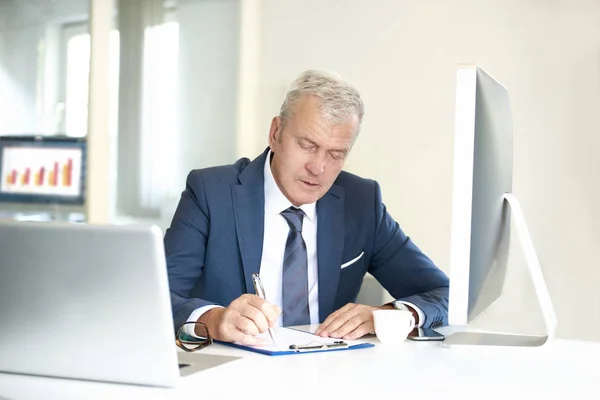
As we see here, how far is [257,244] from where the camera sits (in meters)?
2.20

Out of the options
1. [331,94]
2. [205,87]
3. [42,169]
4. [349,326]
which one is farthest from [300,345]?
[205,87]

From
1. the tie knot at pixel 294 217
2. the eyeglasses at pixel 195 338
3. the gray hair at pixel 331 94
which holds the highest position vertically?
the gray hair at pixel 331 94

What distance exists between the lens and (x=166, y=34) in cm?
394

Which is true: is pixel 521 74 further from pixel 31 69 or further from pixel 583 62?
pixel 31 69

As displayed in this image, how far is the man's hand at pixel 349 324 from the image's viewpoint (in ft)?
5.75

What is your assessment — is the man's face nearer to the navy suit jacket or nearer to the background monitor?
the navy suit jacket

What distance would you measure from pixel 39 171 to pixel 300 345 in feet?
7.76

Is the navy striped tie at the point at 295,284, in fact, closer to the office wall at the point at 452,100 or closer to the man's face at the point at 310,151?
the man's face at the point at 310,151

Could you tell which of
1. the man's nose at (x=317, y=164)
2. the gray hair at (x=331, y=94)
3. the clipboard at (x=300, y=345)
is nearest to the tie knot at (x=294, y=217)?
the man's nose at (x=317, y=164)

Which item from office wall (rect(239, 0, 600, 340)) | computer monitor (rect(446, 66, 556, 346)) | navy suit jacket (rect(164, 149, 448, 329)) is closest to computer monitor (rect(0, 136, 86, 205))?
office wall (rect(239, 0, 600, 340))

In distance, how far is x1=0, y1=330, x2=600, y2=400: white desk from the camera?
3.96ft

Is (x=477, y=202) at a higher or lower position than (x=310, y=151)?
lower

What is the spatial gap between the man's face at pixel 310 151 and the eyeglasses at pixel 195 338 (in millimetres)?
614

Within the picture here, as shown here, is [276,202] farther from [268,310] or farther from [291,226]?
[268,310]
